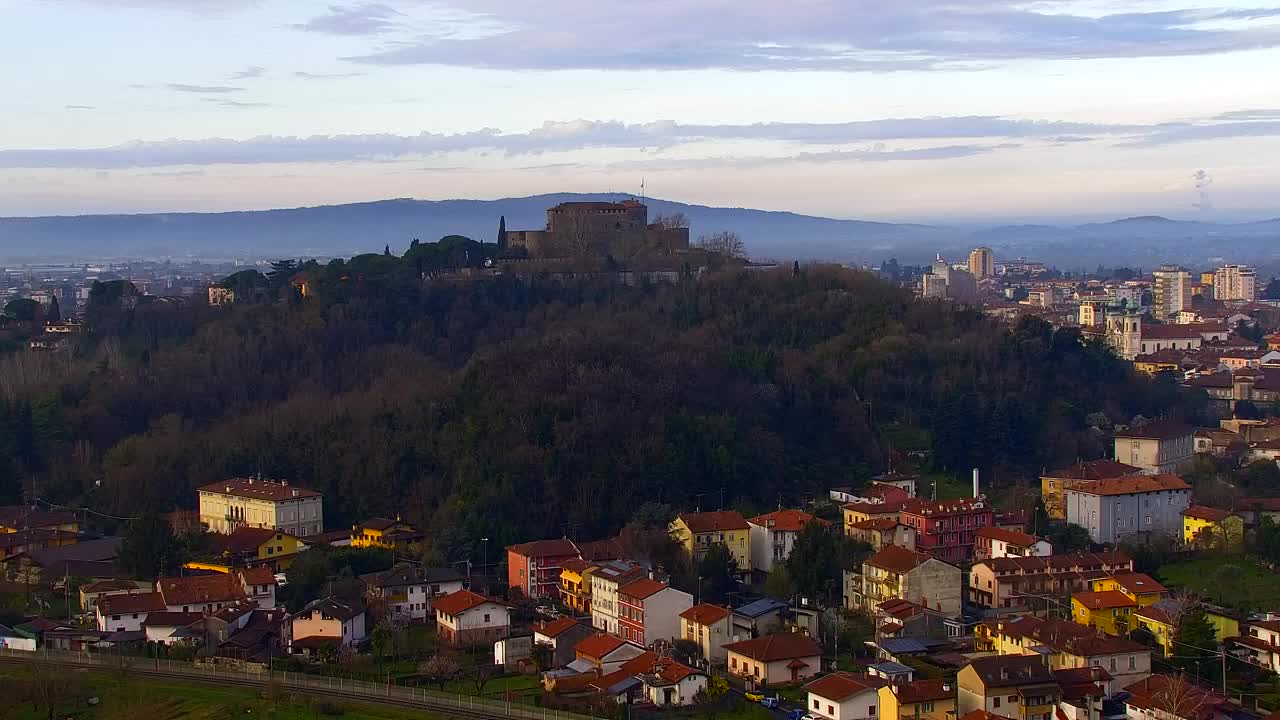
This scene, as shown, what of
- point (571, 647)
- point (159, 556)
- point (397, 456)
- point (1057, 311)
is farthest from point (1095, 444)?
point (1057, 311)

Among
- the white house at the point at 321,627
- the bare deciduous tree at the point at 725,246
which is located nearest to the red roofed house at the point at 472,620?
the white house at the point at 321,627

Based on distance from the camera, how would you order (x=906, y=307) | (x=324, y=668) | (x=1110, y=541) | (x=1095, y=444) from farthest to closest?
1. (x=906, y=307)
2. (x=1095, y=444)
3. (x=1110, y=541)
4. (x=324, y=668)

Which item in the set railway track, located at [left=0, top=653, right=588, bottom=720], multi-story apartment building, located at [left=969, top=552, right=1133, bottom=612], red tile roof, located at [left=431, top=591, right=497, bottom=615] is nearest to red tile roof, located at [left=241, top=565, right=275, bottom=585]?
red tile roof, located at [left=431, top=591, right=497, bottom=615]

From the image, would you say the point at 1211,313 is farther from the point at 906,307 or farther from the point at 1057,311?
the point at 906,307

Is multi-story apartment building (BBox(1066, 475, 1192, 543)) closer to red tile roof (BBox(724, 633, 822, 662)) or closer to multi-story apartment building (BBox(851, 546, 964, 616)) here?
multi-story apartment building (BBox(851, 546, 964, 616))

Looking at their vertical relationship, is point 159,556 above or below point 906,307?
below

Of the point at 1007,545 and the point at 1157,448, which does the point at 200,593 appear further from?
the point at 1157,448
